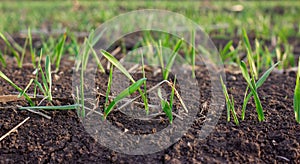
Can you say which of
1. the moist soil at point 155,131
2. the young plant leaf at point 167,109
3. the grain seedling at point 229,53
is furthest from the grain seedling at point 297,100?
the grain seedling at point 229,53

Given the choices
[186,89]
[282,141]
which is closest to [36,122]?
[186,89]

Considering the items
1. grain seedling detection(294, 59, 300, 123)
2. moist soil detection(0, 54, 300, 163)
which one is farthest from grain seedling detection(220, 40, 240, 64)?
grain seedling detection(294, 59, 300, 123)

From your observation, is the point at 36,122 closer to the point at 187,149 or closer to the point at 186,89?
the point at 187,149

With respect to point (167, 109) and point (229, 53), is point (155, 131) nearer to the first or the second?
point (167, 109)

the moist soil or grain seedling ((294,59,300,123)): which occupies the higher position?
grain seedling ((294,59,300,123))

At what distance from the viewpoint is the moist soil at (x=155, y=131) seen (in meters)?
1.00

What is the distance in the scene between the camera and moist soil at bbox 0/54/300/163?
1002 mm

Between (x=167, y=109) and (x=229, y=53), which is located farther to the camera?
(x=229, y=53)

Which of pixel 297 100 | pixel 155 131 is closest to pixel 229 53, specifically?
pixel 297 100

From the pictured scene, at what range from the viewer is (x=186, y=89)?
146 cm

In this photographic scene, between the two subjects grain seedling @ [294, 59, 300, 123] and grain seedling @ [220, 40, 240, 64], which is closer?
grain seedling @ [294, 59, 300, 123]

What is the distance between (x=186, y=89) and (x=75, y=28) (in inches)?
94.4

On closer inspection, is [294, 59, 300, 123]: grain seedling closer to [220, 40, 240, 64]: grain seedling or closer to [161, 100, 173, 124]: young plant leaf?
[161, 100, 173, 124]: young plant leaf

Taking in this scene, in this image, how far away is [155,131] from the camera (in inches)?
43.8
